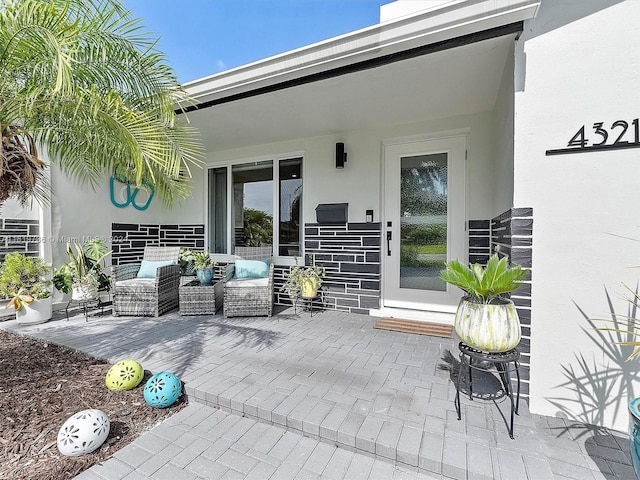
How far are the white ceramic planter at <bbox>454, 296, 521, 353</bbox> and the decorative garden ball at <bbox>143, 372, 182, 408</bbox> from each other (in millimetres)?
1998

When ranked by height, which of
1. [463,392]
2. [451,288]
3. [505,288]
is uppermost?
[505,288]

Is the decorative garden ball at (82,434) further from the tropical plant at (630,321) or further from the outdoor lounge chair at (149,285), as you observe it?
the tropical plant at (630,321)

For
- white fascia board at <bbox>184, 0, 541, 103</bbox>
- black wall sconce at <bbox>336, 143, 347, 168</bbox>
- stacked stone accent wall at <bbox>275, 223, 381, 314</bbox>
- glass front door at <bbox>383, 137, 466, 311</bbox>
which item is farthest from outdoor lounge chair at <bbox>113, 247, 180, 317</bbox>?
glass front door at <bbox>383, 137, 466, 311</bbox>

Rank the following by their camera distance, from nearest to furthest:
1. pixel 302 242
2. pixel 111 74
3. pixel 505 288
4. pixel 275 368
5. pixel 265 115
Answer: pixel 505 288 → pixel 111 74 → pixel 275 368 → pixel 265 115 → pixel 302 242

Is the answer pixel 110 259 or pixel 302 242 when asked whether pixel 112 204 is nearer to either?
pixel 110 259

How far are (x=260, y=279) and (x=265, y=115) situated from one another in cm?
218

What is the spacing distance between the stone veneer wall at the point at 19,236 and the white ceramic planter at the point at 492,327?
5.37 m

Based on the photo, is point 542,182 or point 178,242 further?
point 178,242

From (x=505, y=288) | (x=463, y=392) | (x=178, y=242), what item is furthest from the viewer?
(x=178, y=242)

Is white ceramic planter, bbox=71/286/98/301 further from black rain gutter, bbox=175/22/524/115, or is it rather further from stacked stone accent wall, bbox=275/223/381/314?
stacked stone accent wall, bbox=275/223/381/314

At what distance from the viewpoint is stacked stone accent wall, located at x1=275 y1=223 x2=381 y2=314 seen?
4.16 meters

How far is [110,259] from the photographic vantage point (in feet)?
16.2

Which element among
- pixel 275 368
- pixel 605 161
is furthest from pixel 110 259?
pixel 605 161

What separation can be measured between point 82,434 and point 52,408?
2.21ft
